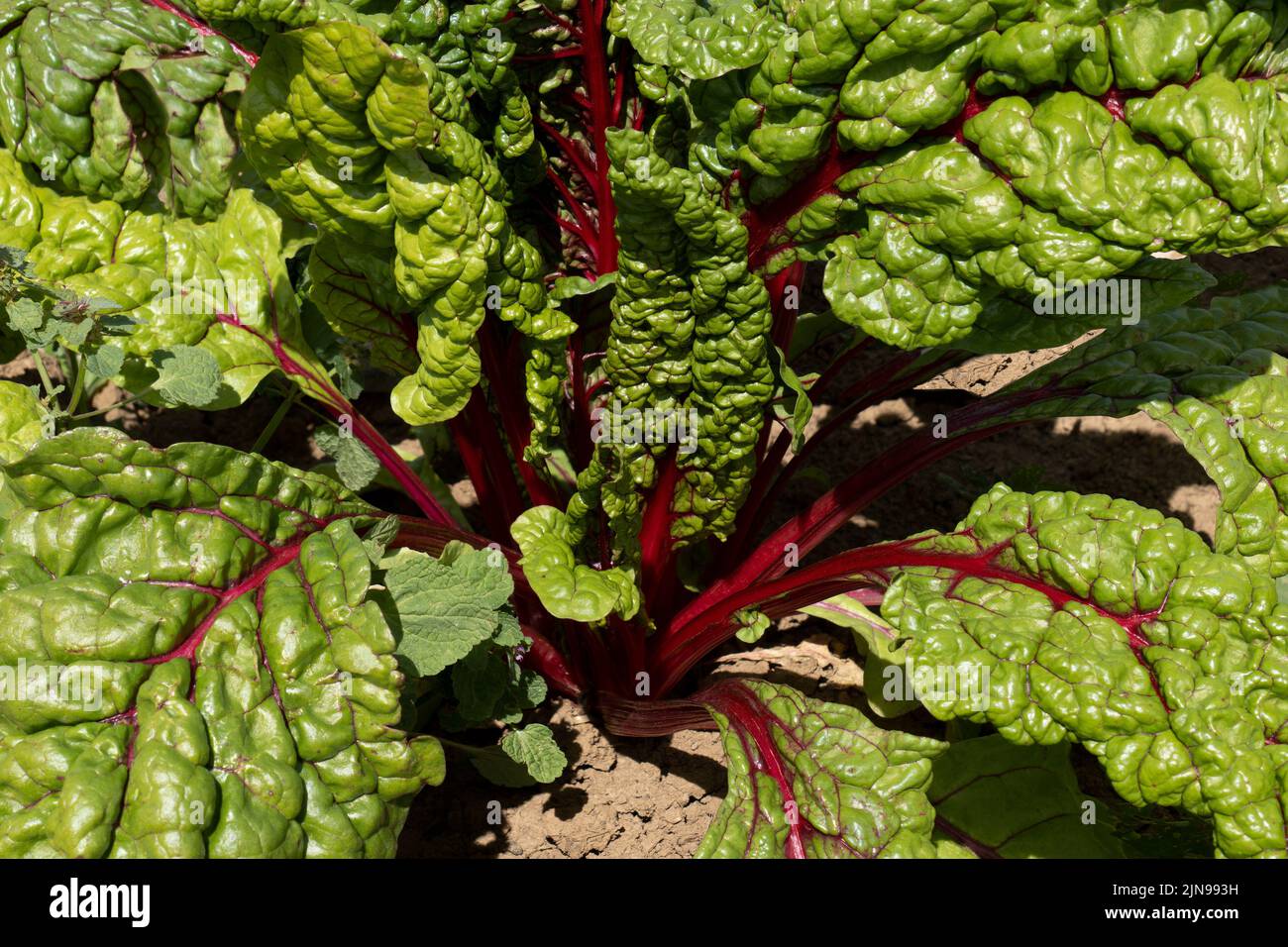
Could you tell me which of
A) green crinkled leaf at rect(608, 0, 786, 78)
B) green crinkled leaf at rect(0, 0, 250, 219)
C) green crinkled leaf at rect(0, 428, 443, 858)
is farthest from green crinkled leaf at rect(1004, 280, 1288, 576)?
green crinkled leaf at rect(0, 0, 250, 219)

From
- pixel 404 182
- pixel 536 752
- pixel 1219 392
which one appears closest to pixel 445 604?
pixel 536 752

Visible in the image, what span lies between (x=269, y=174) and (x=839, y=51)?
1.22m

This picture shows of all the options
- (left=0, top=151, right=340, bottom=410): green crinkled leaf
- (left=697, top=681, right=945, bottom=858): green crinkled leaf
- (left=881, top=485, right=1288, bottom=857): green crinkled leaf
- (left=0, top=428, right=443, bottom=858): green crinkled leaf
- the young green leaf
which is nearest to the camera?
(left=0, top=428, right=443, bottom=858): green crinkled leaf

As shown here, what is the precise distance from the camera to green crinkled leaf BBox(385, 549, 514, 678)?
2266 mm

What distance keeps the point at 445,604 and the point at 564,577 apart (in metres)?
0.32

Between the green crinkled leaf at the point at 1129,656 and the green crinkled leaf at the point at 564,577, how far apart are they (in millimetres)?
623

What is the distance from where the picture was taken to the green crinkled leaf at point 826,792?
2260 millimetres

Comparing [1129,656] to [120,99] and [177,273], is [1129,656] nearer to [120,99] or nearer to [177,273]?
[177,273]

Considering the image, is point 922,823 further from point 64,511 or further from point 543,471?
point 64,511

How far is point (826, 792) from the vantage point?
233 cm

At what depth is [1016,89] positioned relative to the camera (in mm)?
2070

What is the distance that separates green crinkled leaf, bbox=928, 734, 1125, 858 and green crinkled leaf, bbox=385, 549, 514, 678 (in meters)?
1.18

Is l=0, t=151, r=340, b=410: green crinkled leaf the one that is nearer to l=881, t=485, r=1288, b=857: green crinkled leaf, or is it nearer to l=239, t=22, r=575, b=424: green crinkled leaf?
l=239, t=22, r=575, b=424: green crinkled leaf
